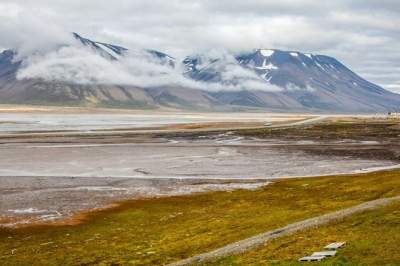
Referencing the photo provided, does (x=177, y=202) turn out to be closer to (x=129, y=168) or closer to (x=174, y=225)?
(x=174, y=225)

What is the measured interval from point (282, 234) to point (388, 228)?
246 inches

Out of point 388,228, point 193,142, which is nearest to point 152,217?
point 388,228

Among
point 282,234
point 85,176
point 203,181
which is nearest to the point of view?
point 282,234

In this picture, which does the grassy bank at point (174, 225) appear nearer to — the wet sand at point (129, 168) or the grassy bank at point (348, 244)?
the grassy bank at point (348, 244)

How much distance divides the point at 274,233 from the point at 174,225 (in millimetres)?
9816

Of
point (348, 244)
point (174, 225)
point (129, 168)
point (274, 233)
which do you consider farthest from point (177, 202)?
point (129, 168)

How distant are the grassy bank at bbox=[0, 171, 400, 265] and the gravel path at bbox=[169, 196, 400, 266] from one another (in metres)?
1.45

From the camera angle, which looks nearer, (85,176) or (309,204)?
(309,204)

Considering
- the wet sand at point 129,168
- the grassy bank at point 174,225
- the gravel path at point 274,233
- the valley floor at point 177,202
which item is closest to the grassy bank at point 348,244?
the valley floor at point 177,202

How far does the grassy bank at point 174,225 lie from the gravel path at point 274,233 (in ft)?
4.75

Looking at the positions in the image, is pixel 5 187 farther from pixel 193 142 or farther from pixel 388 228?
pixel 193 142

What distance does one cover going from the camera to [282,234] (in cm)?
3453

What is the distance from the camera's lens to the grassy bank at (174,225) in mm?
33531

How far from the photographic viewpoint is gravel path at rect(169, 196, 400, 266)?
3070 centimetres
